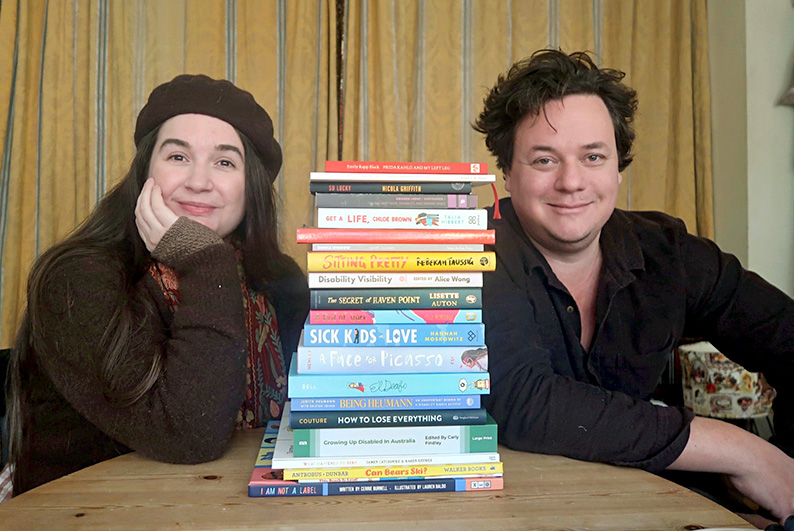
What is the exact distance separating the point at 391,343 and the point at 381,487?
0.19m

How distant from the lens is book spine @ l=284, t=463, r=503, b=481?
0.80 metres

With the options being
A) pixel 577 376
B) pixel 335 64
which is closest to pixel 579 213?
pixel 577 376

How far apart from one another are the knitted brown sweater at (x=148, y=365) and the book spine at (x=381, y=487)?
171 mm

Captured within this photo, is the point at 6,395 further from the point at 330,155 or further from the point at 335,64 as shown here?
the point at 335,64

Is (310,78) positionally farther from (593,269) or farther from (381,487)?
(381,487)

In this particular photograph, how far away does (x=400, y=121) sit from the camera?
267cm

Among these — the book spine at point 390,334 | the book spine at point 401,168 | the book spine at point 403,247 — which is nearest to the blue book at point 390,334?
the book spine at point 390,334

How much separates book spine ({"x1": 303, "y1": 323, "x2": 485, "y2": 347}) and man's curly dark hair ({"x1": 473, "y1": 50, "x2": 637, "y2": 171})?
2.31 ft

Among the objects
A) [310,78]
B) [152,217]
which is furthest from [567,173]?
[310,78]

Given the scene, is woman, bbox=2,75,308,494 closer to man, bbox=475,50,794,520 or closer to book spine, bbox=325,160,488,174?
book spine, bbox=325,160,488,174

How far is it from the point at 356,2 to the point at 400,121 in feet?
1.80

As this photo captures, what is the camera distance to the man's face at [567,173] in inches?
50.6

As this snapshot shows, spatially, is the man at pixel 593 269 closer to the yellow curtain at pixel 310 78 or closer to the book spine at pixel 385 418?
the book spine at pixel 385 418

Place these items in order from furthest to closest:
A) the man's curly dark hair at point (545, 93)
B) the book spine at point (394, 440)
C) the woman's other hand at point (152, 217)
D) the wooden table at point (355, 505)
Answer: the man's curly dark hair at point (545, 93)
the woman's other hand at point (152, 217)
the book spine at point (394, 440)
the wooden table at point (355, 505)
